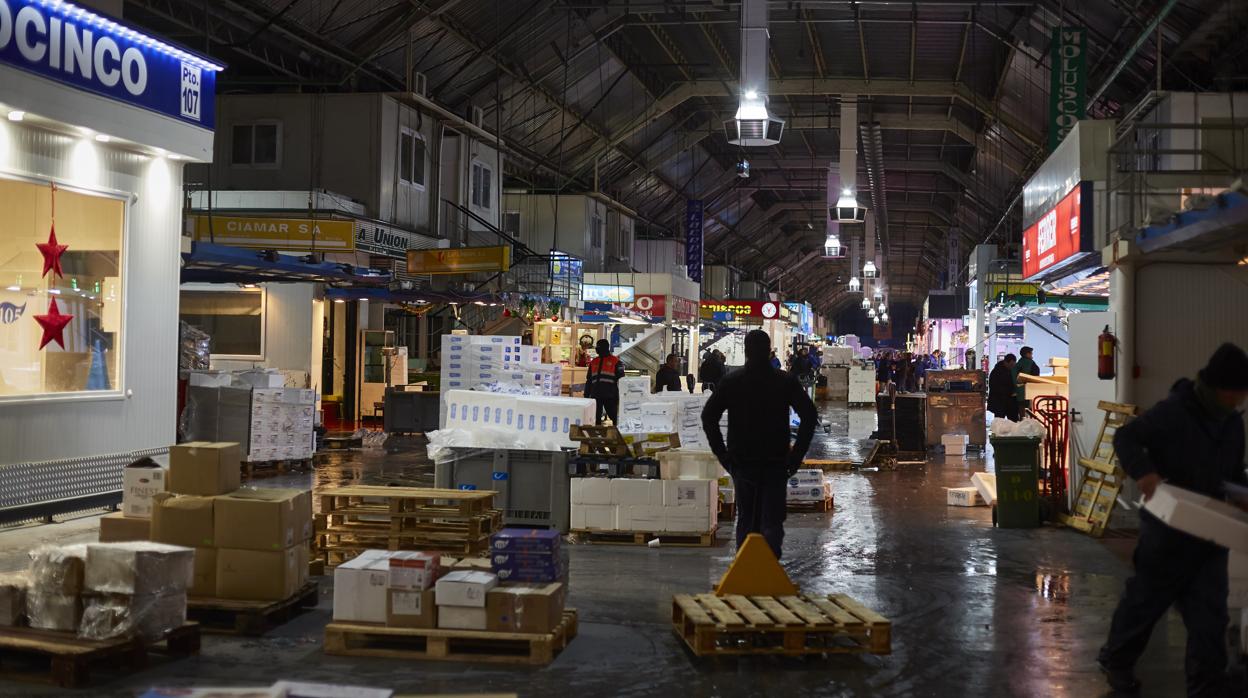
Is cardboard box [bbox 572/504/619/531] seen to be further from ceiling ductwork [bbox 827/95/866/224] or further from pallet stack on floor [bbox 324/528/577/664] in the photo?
ceiling ductwork [bbox 827/95/866/224]

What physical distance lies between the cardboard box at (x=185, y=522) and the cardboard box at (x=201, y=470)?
0.30 ft

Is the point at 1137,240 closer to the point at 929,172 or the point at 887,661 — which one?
the point at 887,661

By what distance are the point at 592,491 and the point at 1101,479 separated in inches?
206

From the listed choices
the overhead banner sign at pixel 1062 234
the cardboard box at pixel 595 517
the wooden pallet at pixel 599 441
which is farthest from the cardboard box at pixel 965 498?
the cardboard box at pixel 595 517

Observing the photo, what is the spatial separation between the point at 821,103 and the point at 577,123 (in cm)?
774

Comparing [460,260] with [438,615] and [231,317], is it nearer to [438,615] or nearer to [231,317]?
[231,317]

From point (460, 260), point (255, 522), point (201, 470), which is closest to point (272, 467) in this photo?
point (460, 260)

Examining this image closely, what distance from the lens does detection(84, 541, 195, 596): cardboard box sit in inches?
254

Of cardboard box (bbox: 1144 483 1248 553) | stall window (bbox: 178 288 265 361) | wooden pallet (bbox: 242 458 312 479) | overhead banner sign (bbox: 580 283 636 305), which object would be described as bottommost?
wooden pallet (bbox: 242 458 312 479)

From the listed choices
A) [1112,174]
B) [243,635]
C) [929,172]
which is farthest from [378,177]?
[929,172]

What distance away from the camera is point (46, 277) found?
11820mm

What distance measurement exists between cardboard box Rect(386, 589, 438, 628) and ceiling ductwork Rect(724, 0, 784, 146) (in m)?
8.51

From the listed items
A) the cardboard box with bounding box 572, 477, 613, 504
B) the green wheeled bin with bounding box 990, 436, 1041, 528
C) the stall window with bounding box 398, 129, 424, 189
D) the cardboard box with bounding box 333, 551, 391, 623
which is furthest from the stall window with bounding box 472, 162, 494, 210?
the cardboard box with bounding box 333, 551, 391, 623

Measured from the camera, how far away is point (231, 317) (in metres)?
21.3
